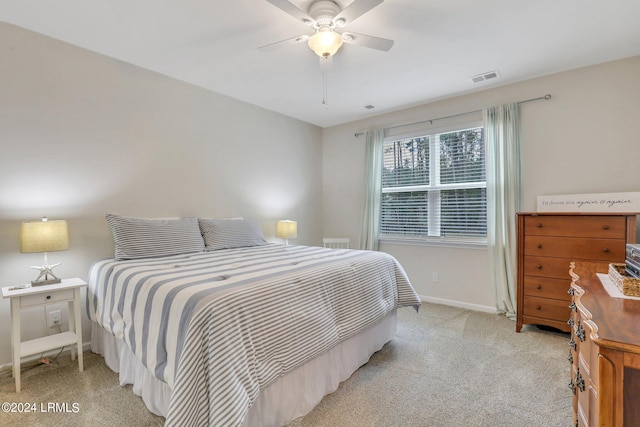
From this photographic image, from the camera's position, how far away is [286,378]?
1.63 m

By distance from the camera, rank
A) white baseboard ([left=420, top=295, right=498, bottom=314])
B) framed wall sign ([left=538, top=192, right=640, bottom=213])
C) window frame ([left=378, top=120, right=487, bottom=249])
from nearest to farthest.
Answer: framed wall sign ([left=538, top=192, right=640, bottom=213])
white baseboard ([left=420, top=295, right=498, bottom=314])
window frame ([left=378, top=120, right=487, bottom=249])

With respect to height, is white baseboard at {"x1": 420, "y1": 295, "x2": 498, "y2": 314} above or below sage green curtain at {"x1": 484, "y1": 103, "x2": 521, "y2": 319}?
below

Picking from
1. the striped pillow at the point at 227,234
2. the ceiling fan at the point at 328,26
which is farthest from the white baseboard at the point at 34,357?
the ceiling fan at the point at 328,26

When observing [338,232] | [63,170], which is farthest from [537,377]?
[63,170]

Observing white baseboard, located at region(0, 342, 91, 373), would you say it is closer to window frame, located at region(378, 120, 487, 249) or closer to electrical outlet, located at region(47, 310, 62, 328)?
electrical outlet, located at region(47, 310, 62, 328)

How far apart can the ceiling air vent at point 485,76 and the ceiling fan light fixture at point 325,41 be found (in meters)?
1.79

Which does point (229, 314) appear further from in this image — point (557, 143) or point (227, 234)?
point (557, 143)

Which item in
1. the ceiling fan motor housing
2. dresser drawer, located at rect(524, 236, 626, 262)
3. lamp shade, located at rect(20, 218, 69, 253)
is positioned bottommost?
dresser drawer, located at rect(524, 236, 626, 262)

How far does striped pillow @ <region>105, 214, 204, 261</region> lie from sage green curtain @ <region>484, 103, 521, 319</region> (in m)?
2.99

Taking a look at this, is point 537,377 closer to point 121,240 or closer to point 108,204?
point 121,240

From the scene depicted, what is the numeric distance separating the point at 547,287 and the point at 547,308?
182 mm

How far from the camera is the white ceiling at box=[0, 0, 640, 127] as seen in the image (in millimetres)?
2006

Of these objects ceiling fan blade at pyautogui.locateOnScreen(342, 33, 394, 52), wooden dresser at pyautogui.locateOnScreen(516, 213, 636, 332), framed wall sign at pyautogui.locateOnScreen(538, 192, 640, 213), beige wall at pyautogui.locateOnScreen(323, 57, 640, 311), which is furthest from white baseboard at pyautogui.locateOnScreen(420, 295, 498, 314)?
ceiling fan blade at pyautogui.locateOnScreen(342, 33, 394, 52)

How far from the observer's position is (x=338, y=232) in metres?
4.66
